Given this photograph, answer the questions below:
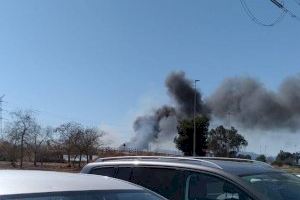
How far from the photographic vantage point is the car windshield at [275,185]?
18.7 feet

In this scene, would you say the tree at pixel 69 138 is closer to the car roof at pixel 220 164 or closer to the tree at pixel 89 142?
→ the tree at pixel 89 142

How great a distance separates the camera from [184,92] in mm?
115250

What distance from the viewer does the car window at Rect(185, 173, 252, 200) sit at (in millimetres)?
5762

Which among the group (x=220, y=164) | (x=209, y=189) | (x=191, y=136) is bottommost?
(x=209, y=189)

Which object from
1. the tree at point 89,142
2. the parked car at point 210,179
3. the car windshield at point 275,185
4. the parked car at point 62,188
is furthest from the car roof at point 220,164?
the tree at point 89,142

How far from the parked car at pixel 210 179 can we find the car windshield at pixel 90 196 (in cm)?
147

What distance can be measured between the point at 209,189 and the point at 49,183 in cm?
225

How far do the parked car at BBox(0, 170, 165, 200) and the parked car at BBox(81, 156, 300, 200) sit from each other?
1440 mm

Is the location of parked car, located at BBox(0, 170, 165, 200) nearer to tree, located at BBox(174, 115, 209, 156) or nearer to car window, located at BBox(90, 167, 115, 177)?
car window, located at BBox(90, 167, 115, 177)

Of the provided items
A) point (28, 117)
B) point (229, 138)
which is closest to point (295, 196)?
point (28, 117)

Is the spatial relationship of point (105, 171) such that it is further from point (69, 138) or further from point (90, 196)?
point (69, 138)

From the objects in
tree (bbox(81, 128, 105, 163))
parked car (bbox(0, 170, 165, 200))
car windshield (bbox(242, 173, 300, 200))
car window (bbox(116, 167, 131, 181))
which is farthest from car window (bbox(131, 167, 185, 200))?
tree (bbox(81, 128, 105, 163))

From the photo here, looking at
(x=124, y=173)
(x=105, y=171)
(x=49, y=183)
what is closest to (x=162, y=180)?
(x=124, y=173)

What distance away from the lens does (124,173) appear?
7133mm
